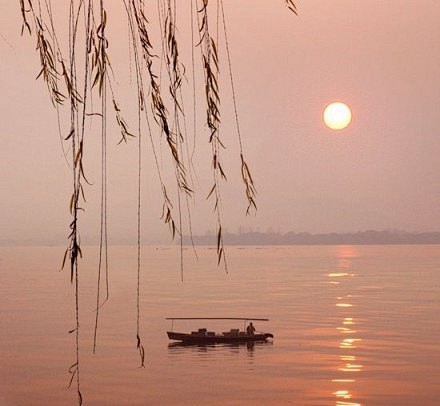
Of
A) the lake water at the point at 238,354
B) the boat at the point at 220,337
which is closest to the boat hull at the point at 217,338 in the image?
the boat at the point at 220,337

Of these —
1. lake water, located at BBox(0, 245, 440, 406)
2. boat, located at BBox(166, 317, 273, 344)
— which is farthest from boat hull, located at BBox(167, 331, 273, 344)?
lake water, located at BBox(0, 245, 440, 406)

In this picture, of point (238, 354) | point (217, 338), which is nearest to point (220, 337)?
point (217, 338)

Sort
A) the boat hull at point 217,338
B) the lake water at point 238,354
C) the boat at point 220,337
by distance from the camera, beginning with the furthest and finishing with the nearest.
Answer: the boat hull at point 217,338
the boat at point 220,337
the lake water at point 238,354

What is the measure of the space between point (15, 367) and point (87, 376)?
7.49m

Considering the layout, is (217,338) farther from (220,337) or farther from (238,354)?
(238,354)

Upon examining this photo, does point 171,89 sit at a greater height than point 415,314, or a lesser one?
greater

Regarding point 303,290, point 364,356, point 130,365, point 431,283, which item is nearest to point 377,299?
point 303,290

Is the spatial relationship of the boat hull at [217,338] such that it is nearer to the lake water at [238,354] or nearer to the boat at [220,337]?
the boat at [220,337]

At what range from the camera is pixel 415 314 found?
115 meters

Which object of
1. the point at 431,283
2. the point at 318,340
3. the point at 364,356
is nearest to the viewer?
the point at 364,356

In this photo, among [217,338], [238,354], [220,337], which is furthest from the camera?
[217,338]

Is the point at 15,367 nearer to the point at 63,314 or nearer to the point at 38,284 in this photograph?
the point at 63,314

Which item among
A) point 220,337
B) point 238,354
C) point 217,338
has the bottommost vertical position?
point 238,354

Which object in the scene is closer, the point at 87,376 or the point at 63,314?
the point at 87,376
